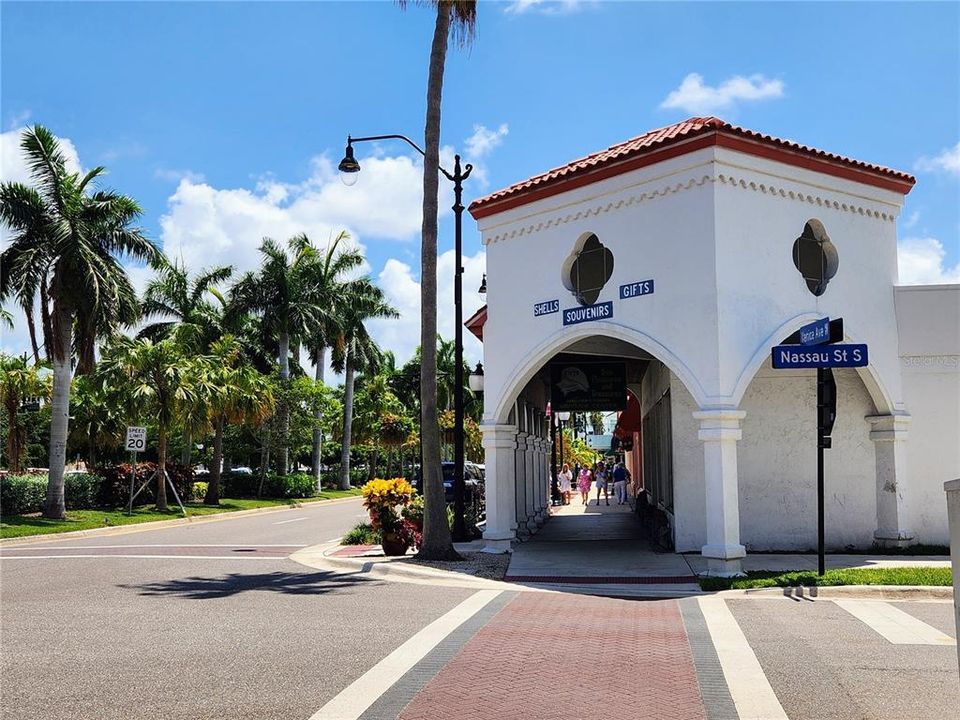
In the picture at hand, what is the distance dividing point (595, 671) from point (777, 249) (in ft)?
29.4

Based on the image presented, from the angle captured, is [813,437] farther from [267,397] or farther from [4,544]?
[267,397]

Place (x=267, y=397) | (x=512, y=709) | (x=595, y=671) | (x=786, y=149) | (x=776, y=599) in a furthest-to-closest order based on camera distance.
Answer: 1. (x=267, y=397)
2. (x=786, y=149)
3. (x=776, y=599)
4. (x=595, y=671)
5. (x=512, y=709)

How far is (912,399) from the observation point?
16250 millimetres

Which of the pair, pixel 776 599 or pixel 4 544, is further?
pixel 4 544

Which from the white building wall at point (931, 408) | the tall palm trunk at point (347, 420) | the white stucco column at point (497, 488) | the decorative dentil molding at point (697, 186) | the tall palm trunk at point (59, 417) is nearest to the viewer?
the decorative dentil molding at point (697, 186)

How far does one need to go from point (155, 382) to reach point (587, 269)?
1873cm

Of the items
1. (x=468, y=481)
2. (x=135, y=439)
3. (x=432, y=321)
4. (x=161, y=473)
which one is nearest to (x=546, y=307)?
(x=432, y=321)

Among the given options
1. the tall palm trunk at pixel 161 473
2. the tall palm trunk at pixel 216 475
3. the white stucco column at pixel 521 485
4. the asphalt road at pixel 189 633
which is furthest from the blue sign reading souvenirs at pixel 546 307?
the tall palm trunk at pixel 216 475

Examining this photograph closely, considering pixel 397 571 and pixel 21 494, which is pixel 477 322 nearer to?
pixel 397 571

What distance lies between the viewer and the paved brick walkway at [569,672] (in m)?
6.52

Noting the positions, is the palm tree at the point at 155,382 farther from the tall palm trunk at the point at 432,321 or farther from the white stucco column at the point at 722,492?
the white stucco column at the point at 722,492

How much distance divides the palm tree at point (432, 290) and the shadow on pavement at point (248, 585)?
7.09ft

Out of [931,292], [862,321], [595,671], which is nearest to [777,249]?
[862,321]

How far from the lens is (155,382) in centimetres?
2998
